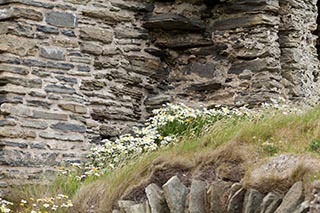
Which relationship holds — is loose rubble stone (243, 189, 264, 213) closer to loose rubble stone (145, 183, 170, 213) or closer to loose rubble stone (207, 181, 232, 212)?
loose rubble stone (207, 181, 232, 212)

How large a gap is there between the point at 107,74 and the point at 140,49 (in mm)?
684

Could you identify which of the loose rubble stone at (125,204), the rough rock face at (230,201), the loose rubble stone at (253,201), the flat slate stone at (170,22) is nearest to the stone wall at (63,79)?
the flat slate stone at (170,22)

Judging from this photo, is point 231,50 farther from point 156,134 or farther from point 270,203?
point 270,203

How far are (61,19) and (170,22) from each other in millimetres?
1559

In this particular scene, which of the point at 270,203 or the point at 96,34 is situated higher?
the point at 96,34

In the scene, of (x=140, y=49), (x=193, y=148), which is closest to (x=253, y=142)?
(x=193, y=148)

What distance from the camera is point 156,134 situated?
748 centimetres

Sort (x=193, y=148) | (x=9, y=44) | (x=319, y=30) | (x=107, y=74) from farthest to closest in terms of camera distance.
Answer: (x=319, y=30) < (x=107, y=74) < (x=9, y=44) < (x=193, y=148)

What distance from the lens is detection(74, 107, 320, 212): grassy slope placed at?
5.14m

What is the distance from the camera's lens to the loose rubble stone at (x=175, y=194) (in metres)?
5.07

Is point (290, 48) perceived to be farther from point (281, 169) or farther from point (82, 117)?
point (281, 169)

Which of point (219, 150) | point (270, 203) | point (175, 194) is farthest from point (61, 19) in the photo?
point (270, 203)

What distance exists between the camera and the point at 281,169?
468 centimetres

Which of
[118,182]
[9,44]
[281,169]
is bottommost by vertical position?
[118,182]
